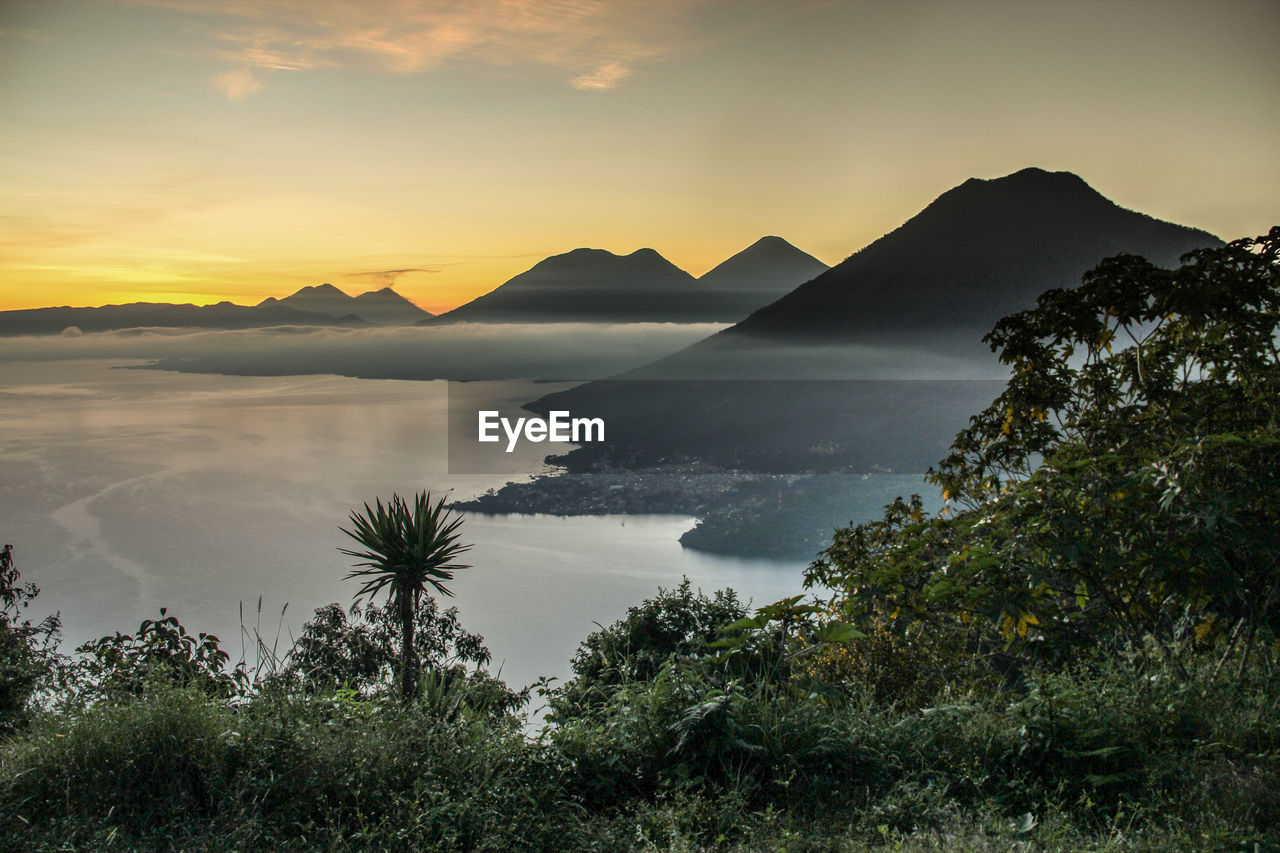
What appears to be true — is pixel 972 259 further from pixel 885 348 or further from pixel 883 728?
pixel 883 728

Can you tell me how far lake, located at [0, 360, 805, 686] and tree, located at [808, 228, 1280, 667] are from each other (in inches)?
300

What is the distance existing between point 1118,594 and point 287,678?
10.6 ft

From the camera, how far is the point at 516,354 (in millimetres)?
107000

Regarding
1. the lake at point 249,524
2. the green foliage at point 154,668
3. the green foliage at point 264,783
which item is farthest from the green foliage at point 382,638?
the green foliage at point 264,783

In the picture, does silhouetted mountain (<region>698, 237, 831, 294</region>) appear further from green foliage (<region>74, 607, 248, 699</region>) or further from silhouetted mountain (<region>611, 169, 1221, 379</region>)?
green foliage (<region>74, 607, 248, 699</region>)

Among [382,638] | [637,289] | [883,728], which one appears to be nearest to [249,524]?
[382,638]

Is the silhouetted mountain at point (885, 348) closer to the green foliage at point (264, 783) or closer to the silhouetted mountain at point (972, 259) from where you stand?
the silhouetted mountain at point (972, 259)

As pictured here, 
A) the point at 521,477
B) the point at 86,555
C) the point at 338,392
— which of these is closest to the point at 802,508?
the point at 521,477

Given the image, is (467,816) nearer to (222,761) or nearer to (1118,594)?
(222,761)

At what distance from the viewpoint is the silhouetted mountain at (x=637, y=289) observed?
121 m

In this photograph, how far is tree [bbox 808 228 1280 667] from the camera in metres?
2.70

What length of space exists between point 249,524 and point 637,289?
264 ft

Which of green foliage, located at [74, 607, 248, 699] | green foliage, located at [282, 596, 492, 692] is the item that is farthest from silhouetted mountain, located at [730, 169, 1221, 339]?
green foliage, located at [74, 607, 248, 699]

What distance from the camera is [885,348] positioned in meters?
81.4
